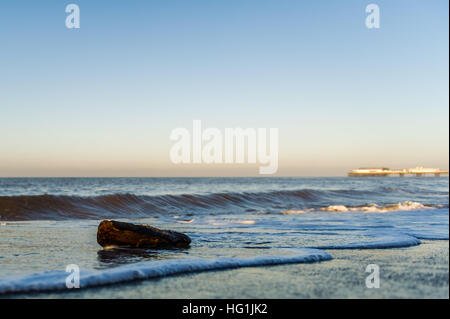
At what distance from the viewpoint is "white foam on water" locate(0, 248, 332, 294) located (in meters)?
4.59

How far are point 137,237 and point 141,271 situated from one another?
87.0 inches

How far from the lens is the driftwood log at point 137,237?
729 cm

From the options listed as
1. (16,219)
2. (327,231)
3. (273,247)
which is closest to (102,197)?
(16,219)

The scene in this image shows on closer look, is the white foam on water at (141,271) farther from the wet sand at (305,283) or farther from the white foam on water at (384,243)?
the white foam on water at (384,243)

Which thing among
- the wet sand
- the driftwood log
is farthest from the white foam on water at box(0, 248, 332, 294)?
the driftwood log

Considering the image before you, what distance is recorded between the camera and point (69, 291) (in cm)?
446

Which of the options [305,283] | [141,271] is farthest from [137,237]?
[305,283]

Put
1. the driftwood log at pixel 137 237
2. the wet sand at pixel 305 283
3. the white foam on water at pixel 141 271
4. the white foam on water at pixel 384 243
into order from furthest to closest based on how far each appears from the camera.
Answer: the white foam on water at pixel 384 243 → the driftwood log at pixel 137 237 → the white foam on water at pixel 141 271 → the wet sand at pixel 305 283

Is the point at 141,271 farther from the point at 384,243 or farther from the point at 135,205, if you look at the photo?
the point at 135,205

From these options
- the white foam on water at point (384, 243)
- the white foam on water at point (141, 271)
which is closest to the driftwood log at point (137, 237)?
the white foam on water at point (141, 271)

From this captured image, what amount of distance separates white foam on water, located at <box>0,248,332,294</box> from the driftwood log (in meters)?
1.40

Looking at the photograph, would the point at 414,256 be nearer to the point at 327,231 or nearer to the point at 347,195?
the point at 327,231

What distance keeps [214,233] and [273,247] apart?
247 cm

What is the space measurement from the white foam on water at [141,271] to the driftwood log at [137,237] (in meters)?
1.40
